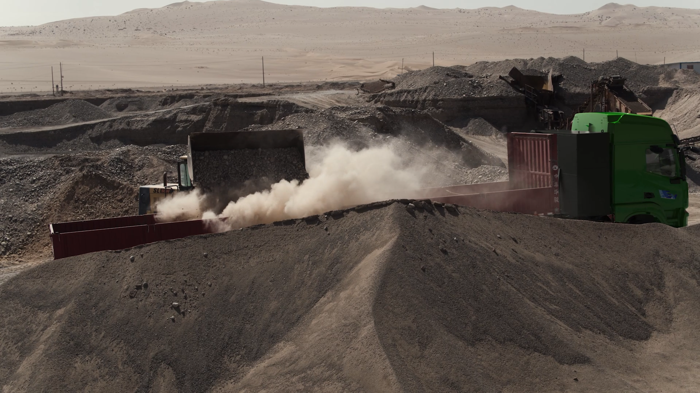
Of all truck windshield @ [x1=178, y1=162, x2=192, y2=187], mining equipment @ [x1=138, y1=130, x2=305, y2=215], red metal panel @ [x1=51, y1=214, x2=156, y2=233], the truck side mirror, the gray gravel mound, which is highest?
the gray gravel mound

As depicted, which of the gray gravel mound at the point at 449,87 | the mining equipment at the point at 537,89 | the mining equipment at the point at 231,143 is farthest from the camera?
the gray gravel mound at the point at 449,87

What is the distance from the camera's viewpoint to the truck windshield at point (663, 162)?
1348cm

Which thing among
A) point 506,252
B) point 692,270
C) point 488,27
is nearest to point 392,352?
point 506,252

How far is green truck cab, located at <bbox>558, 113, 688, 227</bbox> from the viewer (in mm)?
13195

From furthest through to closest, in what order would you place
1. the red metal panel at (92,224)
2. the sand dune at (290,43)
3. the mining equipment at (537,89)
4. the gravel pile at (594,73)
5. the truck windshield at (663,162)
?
the sand dune at (290,43), the gravel pile at (594,73), the mining equipment at (537,89), the truck windshield at (663,162), the red metal panel at (92,224)

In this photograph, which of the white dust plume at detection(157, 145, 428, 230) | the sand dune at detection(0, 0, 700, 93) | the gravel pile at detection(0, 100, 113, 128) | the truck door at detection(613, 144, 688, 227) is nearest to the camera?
the white dust plume at detection(157, 145, 428, 230)

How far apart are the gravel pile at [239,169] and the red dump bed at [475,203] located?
5.00ft

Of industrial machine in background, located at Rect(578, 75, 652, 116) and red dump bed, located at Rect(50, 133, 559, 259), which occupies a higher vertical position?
industrial machine in background, located at Rect(578, 75, 652, 116)

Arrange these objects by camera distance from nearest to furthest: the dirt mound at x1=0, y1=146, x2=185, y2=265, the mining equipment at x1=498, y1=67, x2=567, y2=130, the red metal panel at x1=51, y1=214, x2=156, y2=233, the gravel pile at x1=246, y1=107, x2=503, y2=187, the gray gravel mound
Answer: the red metal panel at x1=51, y1=214, x2=156, y2=233
the dirt mound at x1=0, y1=146, x2=185, y2=265
the gravel pile at x1=246, y1=107, x2=503, y2=187
the mining equipment at x1=498, y1=67, x2=567, y2=130
the gray gravel mound

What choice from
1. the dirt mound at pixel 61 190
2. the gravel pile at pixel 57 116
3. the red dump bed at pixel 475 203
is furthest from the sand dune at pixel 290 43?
the red dump bed at pixel 475 203

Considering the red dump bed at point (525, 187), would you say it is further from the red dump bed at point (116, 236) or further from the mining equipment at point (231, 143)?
the red dump bed at point (116, 236)

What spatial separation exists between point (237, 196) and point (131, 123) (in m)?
18.0

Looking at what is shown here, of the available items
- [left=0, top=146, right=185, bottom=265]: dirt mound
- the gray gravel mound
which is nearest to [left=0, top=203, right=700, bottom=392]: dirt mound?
[left=0, top=146, right=185, bottom=265]: dirt mound

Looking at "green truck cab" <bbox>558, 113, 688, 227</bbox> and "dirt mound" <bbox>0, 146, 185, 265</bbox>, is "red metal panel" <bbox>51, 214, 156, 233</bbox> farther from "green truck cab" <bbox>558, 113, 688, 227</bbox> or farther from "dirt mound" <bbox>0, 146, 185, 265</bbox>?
"green truck cab" <bbox>558, 113, 688, 227</bbox>
